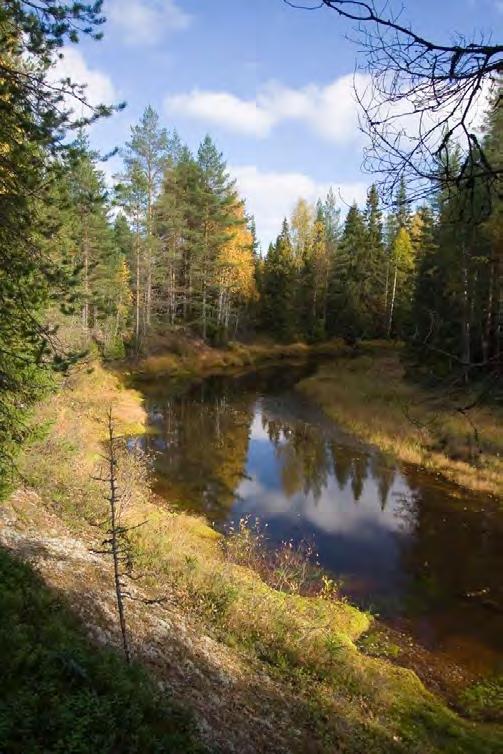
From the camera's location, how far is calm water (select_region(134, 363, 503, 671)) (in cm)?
1175

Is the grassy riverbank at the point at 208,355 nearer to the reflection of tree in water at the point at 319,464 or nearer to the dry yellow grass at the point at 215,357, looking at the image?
the dry yellow grass at the point at 215,357

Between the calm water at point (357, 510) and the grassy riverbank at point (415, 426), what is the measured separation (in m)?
0.94

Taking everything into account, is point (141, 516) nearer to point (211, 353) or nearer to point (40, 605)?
point (40, 605)

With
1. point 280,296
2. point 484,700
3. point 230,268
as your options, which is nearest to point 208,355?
point 230,268

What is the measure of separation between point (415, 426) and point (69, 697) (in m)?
10.2

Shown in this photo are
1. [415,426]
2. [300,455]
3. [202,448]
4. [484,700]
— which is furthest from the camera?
[202,448]

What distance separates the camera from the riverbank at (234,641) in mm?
6898

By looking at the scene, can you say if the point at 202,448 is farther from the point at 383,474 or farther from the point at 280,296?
the point at 280,296

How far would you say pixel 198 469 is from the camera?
20.1 meters

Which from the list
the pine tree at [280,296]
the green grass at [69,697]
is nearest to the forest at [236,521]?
the green grass at [69,697]

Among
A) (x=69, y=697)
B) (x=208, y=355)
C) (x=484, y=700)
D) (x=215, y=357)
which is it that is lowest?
(x=484, y=700)

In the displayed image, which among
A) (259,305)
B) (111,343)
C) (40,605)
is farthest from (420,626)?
(259,305)

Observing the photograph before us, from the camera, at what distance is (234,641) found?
8625mm

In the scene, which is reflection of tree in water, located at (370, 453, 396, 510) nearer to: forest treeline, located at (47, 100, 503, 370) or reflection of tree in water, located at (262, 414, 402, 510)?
reflection of tree in water, located at (262, 414, 402, 510)
